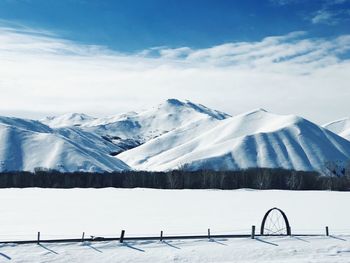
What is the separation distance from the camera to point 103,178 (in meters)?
154

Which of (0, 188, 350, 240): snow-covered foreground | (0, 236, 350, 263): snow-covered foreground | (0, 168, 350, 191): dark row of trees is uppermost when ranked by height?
(0, 168, 350, 191): dark row of trees

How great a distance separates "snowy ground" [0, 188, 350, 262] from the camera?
31.0 meters

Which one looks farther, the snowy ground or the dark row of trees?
the dark row of trees

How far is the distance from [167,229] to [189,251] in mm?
10440

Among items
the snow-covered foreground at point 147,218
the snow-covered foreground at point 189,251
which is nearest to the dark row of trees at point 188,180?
the snow-covered foreground at point 147,218

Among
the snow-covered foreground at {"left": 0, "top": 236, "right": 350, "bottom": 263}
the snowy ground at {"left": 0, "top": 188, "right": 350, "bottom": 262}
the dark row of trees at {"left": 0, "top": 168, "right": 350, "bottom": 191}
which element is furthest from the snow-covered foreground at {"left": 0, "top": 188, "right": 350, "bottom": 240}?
the dark row of trees at {"left": 0, "top": 168, "right": 350, "bottom": 191}

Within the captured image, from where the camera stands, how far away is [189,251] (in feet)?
105

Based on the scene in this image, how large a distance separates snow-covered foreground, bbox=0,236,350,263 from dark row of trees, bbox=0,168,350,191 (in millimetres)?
99852

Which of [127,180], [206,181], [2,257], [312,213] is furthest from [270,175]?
[2,257]

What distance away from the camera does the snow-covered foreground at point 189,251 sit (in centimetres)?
3016

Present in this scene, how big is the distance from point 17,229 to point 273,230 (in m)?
23.6

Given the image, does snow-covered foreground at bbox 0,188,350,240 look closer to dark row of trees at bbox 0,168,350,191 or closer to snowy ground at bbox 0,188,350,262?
snowy ground at bbox 0,188,350,262

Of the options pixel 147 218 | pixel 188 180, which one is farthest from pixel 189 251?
pixel 188 180

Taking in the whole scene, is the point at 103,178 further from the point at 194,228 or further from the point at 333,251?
the point at 333,251
